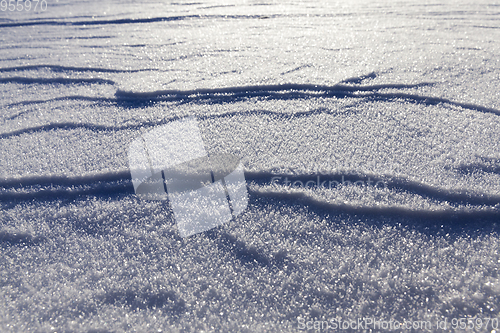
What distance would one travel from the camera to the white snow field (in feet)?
2.41

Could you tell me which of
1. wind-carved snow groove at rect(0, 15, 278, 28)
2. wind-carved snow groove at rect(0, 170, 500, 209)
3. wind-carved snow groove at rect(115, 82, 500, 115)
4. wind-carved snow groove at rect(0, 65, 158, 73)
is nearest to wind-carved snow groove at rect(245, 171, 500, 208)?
wind-carved snow groove at rect(0, 170, 500, 209)

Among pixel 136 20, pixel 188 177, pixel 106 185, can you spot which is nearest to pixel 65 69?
pixel 136 20

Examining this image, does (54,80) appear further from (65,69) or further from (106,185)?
(106,185)

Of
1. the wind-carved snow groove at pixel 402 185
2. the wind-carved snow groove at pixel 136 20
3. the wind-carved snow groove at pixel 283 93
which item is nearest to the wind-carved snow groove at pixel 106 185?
the wind-carved snow groove at pixel 402 185

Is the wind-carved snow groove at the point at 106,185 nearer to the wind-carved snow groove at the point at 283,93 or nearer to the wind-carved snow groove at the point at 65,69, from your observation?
the wind-carved snow groove at the point at 283,93

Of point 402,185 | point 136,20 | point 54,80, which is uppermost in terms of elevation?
point 136,20

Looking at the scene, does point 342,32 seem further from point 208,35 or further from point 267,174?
point 267,174

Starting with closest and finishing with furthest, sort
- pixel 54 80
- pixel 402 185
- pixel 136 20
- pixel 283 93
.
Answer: pixel 402 185
pixel 283 93
pixel 54 80
pixel 136 20

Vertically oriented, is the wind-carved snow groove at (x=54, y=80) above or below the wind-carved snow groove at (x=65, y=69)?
below

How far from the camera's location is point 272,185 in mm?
976

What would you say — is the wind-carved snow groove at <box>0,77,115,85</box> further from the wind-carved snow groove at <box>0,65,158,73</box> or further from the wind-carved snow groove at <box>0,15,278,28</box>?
the wind-carved snow groove at <box>0,15,278,28</box>

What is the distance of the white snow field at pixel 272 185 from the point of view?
2.41 ft

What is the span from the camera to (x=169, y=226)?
89cm

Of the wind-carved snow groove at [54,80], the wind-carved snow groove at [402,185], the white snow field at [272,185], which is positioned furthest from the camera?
the wind-carved snow groove at [54,80]
